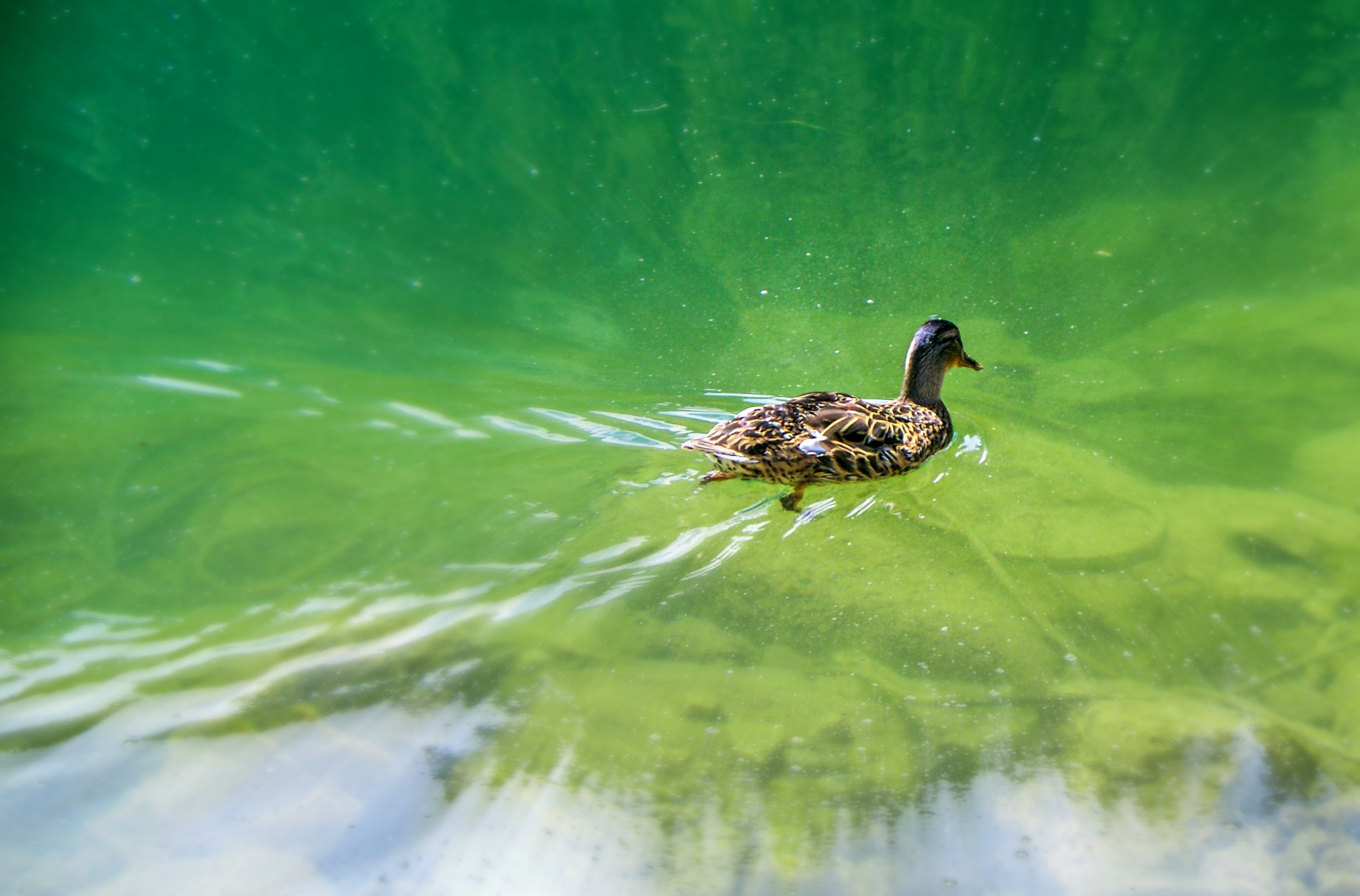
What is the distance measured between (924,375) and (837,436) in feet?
2.05

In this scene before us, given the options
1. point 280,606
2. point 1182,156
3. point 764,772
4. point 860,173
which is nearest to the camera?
point 764,772

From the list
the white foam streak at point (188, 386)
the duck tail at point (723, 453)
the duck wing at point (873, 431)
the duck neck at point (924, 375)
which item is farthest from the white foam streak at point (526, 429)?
the duck neck at point (924, 375)

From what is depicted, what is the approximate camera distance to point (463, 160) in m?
4.66

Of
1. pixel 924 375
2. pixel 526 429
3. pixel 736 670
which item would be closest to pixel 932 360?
pixel 924 375

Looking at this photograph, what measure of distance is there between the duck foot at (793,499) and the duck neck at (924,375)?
2.07 feet

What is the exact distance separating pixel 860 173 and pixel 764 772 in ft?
9.74

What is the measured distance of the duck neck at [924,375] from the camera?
395 centimetres

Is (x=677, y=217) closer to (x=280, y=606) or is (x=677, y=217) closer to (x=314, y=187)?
(x=314, y=187)

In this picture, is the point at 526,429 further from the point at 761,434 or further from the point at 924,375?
the point at 924,375

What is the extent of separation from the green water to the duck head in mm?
191

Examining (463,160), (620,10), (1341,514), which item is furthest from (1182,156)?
(463,160)

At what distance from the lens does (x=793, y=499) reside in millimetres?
3617

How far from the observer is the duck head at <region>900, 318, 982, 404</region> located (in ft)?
12.7

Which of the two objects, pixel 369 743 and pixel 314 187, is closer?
pixel 369 743
